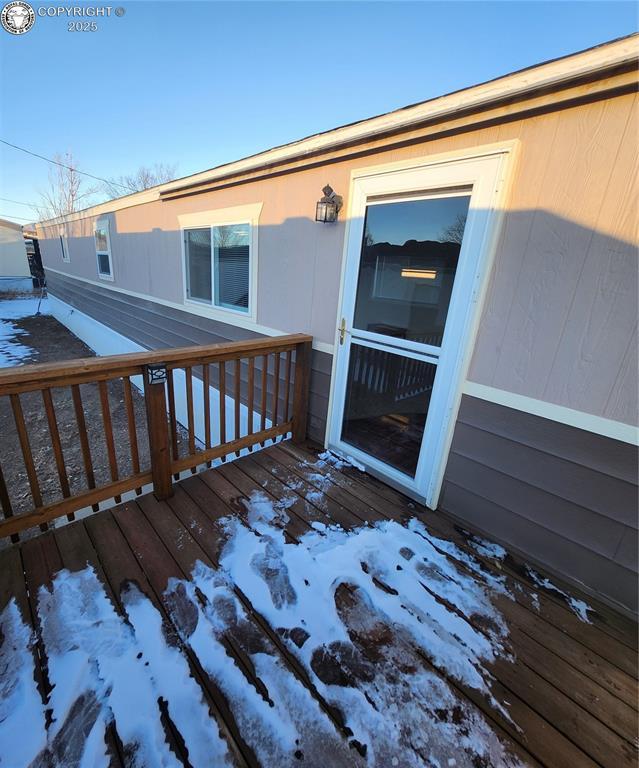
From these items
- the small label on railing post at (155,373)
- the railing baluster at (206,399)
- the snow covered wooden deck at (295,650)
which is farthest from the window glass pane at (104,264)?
the snow covered wooden deck at (295,650)

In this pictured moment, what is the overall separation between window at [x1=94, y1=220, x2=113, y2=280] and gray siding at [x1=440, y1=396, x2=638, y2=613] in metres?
7.34

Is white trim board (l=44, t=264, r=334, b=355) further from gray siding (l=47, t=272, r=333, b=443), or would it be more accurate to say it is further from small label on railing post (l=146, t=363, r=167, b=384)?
small label on railing post (l=146, t=363, r=167, b=384)

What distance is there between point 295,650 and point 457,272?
1.87m

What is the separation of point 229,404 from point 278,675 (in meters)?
2.95

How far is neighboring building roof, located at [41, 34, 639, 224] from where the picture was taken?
1146 mm

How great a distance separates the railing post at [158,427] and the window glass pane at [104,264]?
247 inches

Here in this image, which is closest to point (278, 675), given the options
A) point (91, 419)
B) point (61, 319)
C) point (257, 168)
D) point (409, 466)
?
point (409, 466)

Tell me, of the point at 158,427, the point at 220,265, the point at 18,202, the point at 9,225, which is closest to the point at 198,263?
the point at 220,265

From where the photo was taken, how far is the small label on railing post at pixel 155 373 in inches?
67.7

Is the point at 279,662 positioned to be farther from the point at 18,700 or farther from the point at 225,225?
the point at 225,225

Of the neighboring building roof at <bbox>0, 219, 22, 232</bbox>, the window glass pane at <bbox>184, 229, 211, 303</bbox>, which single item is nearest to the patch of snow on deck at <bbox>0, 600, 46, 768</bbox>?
the window glass pane at <bbox>184, 229, 211, 303</bbox>

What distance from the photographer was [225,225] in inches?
132

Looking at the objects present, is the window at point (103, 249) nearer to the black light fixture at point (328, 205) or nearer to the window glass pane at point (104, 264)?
the window glass pane at point (104, 264)

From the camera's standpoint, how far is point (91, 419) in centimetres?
498
